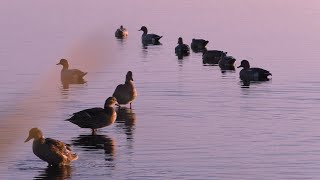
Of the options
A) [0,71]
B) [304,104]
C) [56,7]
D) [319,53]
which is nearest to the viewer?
[304,104]

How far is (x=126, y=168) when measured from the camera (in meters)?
29.3

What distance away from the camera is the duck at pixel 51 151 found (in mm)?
29359

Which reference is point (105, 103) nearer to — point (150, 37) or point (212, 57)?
point (212, 57)

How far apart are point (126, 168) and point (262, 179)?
3943 millimetres

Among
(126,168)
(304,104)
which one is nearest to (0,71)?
(304,104)

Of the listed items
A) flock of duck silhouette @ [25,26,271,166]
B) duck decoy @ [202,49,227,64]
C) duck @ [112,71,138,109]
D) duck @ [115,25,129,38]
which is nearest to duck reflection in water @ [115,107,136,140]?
duck @ [112,71,138,109]

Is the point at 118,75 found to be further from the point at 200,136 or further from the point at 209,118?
the point at 200,136

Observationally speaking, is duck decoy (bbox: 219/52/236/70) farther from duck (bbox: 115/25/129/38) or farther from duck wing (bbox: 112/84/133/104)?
duck (bbox: 115/25/129/38)

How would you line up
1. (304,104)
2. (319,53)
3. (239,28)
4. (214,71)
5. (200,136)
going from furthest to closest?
(239,28) < (319,53) < (214,71) < (304,104) < (200,136)

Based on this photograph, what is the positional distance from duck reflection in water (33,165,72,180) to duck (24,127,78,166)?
14 centimetres

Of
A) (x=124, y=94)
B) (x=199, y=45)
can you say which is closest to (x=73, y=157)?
(x=124, y=94)

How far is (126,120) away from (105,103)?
296 cm

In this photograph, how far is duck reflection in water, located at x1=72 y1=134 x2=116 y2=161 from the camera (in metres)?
32.4

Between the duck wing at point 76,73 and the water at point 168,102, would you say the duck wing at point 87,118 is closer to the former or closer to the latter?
the water at point 168,102
